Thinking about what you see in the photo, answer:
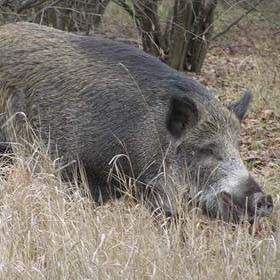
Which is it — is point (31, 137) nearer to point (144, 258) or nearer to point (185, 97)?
point (185, 97)

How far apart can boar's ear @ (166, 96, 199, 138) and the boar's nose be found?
859 millimetres

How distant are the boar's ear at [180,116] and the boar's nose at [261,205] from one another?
0.86 m

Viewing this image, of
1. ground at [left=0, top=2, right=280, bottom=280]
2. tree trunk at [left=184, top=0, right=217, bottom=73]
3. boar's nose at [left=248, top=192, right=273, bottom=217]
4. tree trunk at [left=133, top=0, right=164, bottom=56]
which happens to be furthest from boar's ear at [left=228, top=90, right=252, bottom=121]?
tree trunk at [left=184, top=0, right=217, bottom=73]

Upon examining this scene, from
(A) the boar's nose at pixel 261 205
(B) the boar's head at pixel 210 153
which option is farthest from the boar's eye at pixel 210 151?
(A) the boar's nose at pixel 261 205

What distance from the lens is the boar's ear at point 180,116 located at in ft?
18.2

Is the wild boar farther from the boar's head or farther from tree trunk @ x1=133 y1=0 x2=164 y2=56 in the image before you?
tree trunk @ x1=133 y1=0 x2=164 y2=56

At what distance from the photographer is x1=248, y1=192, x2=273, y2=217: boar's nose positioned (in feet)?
16.3

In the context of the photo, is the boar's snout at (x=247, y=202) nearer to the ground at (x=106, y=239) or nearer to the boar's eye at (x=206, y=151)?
the ground at (x=106, y=239)

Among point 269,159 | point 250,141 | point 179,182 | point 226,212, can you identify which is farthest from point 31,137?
point 250,141

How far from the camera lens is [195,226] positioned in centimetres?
471

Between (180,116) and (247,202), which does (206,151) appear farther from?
(247,202)

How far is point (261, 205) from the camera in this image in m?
4.98

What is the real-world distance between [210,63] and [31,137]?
1073cm

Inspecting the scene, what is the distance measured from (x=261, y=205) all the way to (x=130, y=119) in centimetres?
121
